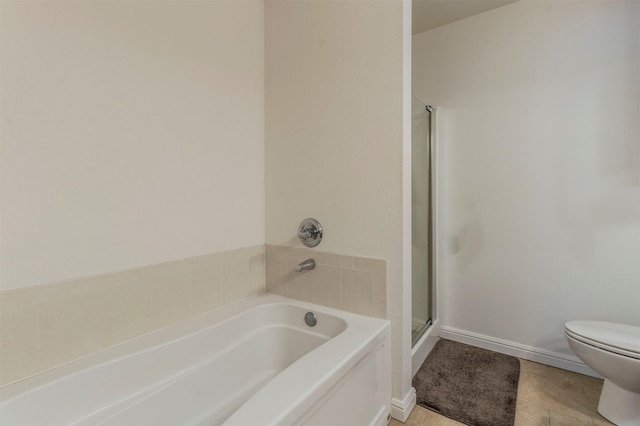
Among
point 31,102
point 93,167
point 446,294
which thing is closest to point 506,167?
point 446,294

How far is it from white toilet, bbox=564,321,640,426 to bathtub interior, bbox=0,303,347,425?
3.94 feet

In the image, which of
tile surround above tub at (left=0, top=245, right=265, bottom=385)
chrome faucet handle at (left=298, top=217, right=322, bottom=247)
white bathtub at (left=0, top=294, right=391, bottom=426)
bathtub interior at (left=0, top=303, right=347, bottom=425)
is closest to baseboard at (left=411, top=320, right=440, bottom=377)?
white bathtub at (left=0, top=294, right=391, bottom=426)

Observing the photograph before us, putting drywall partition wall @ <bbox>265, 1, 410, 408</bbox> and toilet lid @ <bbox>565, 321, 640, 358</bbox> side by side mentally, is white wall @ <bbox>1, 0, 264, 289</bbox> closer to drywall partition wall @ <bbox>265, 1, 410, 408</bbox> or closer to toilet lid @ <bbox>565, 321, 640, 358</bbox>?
drywall partition wall @ <bbox>265, 1, 410, 408</bbox>

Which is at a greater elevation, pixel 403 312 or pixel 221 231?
pixel 221 231

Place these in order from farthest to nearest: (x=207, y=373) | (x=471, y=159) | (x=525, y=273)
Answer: (x=471, y=159), (x=525, y=273), (x=207, y=373)

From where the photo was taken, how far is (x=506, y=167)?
206cm

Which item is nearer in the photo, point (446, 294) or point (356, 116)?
point (356, 116)

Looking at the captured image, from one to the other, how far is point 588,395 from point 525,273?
0.73 meters

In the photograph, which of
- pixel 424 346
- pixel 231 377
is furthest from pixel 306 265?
pixel 424 346

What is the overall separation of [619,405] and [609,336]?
1.07ft

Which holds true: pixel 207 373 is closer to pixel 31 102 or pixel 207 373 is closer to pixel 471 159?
pixel 31 102

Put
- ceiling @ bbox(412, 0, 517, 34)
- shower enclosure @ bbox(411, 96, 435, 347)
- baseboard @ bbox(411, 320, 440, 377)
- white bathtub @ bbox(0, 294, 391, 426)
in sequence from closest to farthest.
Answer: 1. white bathtub @ bbox(0, 294, 391, 426)
2. baseboard @ bbox(411, 320, 440, 377)
3. shower enclosure @ bbox(411, 96, 435, 347)
4. ceiling @ bbox(412, 0, 517, 34)

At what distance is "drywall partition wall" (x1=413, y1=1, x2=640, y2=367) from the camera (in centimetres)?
173

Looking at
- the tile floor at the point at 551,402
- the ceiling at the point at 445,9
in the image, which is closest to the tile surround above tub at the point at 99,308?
the tile floor at the point at 551,402
